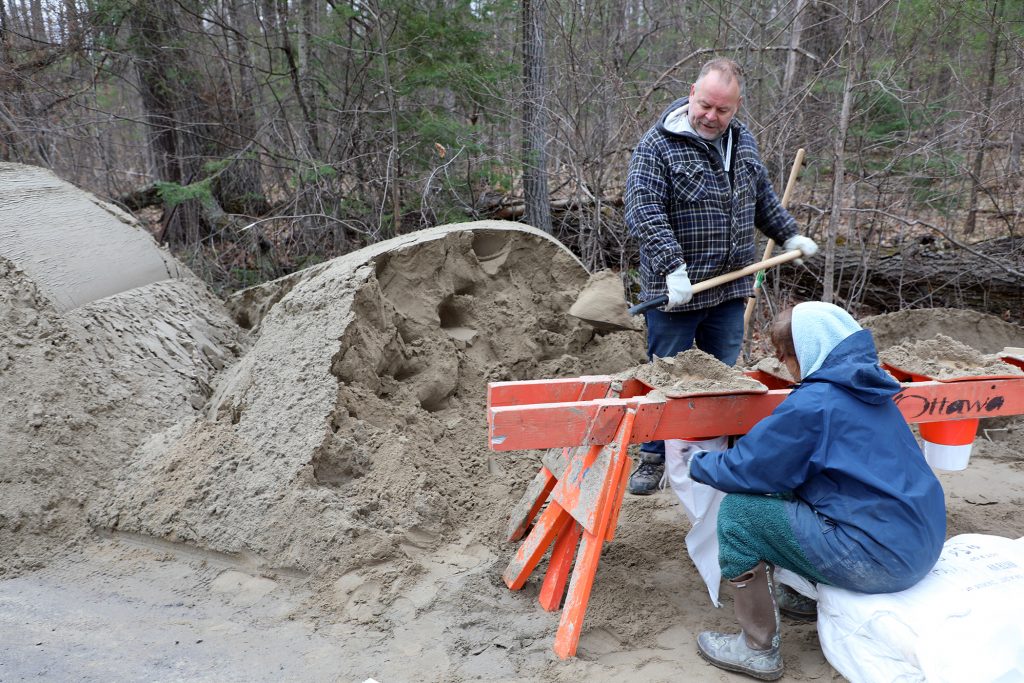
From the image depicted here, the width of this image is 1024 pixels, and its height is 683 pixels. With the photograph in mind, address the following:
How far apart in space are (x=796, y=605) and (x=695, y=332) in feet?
4.53

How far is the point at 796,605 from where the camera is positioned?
2.83m

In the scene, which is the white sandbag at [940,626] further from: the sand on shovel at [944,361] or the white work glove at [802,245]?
the white work glove at [802,245]

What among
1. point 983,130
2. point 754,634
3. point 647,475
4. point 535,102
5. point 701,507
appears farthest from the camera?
point 983,130

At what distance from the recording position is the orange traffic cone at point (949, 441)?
2984mm

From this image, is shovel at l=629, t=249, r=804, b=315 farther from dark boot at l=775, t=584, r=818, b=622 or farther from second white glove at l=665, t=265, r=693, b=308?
dark boot at l=775, t=584, r=818, b=622

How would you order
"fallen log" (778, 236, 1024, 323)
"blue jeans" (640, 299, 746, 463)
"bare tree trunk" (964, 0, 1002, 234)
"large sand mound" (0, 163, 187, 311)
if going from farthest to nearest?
"bare tree trunk" (964, 0, 1002, 234) < "fallen log" (778, 236, 1024, 323) < "large sand mound" (0, 163, 187, 311) < "blue jeans" (640, 299, 746, 463)

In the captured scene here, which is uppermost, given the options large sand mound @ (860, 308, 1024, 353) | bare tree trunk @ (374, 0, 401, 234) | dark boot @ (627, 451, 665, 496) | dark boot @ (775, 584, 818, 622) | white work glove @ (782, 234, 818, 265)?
bare tree trunk @ (374, 0, 401, 234)

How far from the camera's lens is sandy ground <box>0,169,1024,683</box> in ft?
8.49

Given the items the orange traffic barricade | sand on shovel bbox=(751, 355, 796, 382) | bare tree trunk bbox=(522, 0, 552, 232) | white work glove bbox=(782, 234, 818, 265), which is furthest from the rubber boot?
bare tree trunk bbox=(522, 0, 552, 232)

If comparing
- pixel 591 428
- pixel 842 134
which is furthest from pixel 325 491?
pixel 842 134

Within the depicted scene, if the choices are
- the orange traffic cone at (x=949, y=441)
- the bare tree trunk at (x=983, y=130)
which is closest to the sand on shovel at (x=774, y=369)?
the orange traffic cone at (x=949, y=441)

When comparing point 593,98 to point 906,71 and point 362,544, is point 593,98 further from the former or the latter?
point 362,544

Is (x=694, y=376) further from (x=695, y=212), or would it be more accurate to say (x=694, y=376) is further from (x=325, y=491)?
(x=325, y=491)

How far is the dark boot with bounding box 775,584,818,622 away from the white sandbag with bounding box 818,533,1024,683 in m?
0.37
